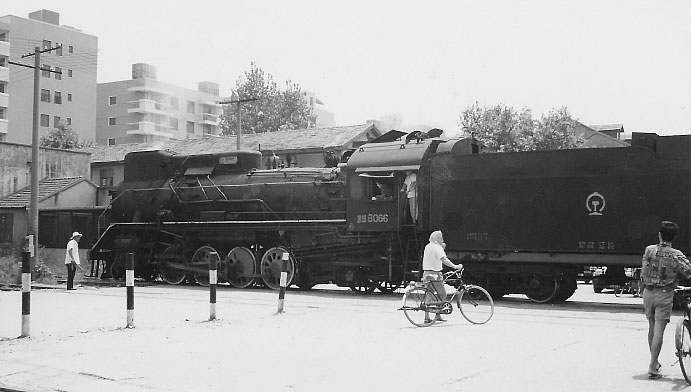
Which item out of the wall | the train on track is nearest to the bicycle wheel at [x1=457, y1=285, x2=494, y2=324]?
the train on track

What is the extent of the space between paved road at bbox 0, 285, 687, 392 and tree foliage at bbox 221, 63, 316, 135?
166 ft

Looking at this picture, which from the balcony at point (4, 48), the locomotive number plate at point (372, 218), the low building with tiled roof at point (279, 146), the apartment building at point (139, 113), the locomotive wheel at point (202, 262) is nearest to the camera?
the locomotive number plate at point (372, 218)

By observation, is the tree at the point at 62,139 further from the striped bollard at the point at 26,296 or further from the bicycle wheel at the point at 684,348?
the bicycle wheel at the point at 684,348

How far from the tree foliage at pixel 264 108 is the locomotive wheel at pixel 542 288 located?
1924 inches

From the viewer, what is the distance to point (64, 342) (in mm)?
10344

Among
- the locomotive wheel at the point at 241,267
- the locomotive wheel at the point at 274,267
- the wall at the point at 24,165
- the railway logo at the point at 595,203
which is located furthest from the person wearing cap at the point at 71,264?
the wall at the point at 24,165

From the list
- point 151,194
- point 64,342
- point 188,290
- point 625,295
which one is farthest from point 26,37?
point 64,342

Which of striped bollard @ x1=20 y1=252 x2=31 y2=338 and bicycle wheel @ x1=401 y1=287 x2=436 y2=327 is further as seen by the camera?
bicycle wheel @ x1=401 y1=287 x2=436 y2=327

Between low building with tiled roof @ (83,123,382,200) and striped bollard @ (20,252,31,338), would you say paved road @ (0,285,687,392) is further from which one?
low building with tiled roof @ (83,123,382,200)

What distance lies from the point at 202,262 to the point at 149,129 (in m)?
54.7

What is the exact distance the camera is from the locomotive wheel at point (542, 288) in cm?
1631

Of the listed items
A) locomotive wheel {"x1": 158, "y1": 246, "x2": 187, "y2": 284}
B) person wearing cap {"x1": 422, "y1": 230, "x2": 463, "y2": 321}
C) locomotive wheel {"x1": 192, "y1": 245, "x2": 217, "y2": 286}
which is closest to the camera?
person wearing cap {"x1": 422, "y1": 230, "x2": 463, "y2": 321}

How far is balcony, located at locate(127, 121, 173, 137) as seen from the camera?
71938mm

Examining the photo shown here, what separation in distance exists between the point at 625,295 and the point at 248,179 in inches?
472
